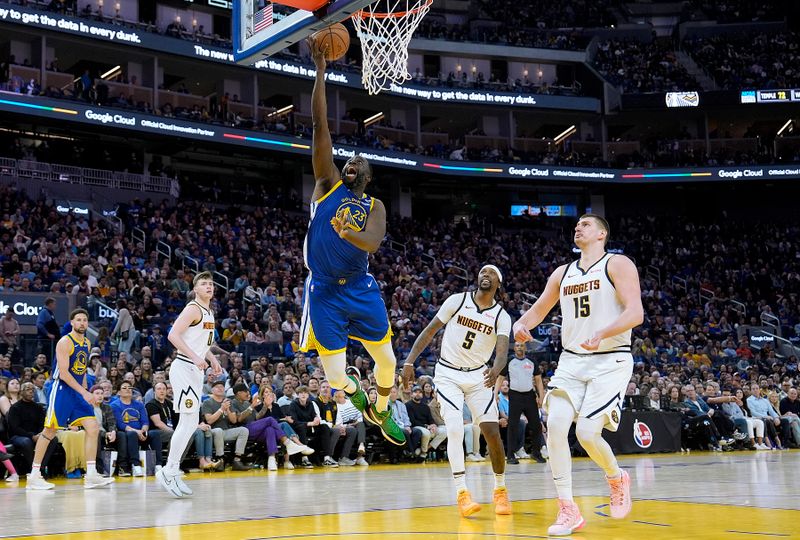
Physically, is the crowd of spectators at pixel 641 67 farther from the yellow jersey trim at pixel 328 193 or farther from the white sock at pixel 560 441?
the white sock at pixel 560 441

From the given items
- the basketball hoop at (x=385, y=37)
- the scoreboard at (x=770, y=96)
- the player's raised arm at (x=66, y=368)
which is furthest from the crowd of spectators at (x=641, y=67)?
the player's raised arm at (x=66, y=368)

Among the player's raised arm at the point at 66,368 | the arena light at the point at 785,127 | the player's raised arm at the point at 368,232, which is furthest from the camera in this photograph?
the arena light at the point at 785,127

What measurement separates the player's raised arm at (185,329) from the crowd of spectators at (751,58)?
36.7m

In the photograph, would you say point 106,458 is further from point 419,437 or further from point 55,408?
point 419,437

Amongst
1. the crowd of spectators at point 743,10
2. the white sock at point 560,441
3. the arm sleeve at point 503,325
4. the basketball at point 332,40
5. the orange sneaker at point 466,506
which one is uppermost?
the crowd of spectators at point 743,10

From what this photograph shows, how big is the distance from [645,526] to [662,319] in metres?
26.3

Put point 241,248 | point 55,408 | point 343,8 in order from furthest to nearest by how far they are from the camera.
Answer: point 241,248
point 55,408
point 343,8

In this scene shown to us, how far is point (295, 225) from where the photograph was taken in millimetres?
32250

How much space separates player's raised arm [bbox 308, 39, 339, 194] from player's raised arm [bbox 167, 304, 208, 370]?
291 centimetres

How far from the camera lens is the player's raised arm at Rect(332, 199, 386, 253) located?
6551 mm

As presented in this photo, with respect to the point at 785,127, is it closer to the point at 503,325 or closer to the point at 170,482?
the point at 503,325

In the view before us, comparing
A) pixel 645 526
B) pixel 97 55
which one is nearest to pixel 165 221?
pixel 97 55

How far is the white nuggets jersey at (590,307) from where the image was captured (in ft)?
22.4

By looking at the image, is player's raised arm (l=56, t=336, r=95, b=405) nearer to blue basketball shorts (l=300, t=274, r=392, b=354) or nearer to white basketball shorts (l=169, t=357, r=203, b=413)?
white basketball shorts (l=169, t=357, r=203, b=413)
